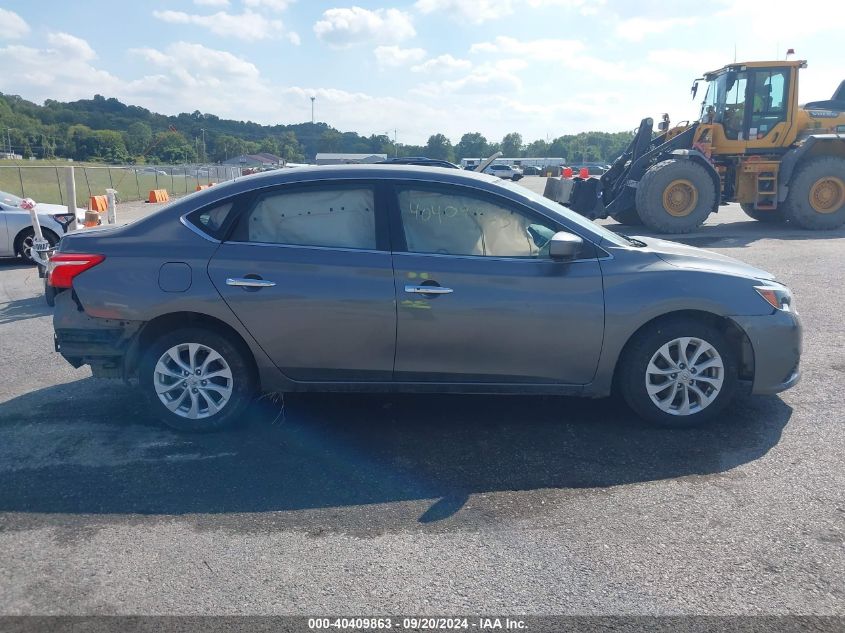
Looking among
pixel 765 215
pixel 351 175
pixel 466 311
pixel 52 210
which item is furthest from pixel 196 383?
pixel 765 215

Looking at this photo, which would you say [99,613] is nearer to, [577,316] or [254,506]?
[254,506]

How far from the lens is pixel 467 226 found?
4941 mm

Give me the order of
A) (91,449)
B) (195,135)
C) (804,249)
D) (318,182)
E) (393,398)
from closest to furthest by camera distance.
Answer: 1. (91,449)
2. (318,182)
3. (393,398)
4. (804,249)
5. (195,135)

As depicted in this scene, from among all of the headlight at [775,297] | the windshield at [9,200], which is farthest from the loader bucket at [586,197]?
the headlight at [775,297]

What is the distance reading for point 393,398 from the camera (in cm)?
559

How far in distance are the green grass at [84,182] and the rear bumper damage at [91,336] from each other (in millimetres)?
22996

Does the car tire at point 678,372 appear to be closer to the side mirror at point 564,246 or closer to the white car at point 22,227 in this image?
the side mirror at point 564,246

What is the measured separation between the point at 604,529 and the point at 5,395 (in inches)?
181

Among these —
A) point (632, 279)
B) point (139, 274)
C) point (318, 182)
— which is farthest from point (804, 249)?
point (139, 274)

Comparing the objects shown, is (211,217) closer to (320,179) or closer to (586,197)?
(320,179)

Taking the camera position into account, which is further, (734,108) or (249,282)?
(734,108)

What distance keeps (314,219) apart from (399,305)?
33.4 inches

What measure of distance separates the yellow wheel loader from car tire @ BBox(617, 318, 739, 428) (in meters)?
11.3

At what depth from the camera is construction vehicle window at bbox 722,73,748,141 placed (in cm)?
1616
